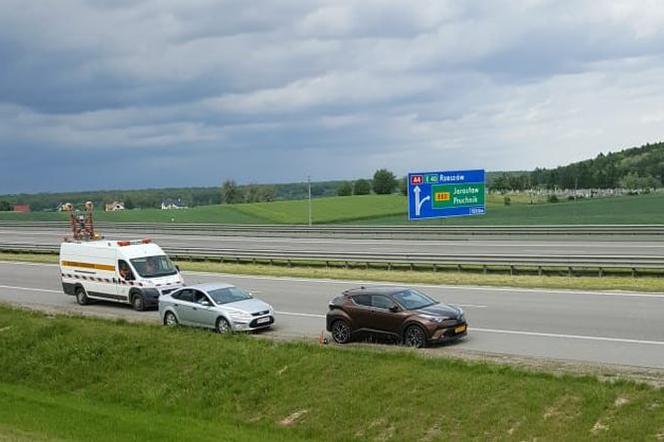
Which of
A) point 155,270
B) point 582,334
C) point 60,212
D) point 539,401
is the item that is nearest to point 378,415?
point 539,401

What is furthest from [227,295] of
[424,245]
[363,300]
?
[424,245]

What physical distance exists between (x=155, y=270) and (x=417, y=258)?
473 inches

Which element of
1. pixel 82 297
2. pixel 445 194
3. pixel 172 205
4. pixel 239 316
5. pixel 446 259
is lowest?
pixel 82 297

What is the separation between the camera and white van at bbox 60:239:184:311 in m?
27.8

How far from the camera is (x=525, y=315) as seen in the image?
2284 cm

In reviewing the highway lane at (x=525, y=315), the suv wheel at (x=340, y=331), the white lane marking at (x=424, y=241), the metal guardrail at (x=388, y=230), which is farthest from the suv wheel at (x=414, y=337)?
the metal guardrail at (x=388, y=230)

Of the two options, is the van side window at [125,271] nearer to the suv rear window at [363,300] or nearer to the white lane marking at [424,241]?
the suv rear window at [363,300]

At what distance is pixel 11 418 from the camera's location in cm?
1509

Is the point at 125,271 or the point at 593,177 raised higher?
the point at 593,177

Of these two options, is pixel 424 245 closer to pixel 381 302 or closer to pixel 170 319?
pixel 170 319

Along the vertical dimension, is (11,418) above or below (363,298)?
below

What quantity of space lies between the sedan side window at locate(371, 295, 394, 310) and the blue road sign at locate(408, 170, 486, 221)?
24219 mm

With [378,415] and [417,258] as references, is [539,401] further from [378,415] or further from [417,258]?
[417,258]

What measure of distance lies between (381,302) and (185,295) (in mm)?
6388
